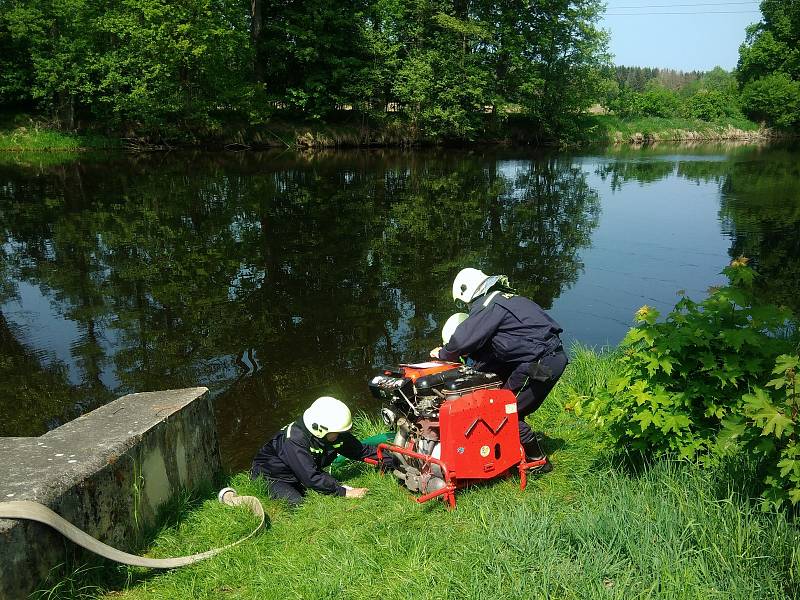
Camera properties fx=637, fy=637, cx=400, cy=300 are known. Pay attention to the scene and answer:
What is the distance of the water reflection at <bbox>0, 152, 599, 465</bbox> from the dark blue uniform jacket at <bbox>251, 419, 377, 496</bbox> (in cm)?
94

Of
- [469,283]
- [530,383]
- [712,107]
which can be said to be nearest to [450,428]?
[530,383]

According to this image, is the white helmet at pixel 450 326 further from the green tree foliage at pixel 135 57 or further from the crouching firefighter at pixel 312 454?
the green tree foliage at pixel 135 57

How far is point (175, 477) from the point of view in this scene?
4883mm

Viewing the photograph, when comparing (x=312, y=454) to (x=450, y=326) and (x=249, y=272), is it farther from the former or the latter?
(x=249, y=272)

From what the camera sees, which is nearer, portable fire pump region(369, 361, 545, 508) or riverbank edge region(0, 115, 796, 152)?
portable fire pump region(369, 361, 545, 508)

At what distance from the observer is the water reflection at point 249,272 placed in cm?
810

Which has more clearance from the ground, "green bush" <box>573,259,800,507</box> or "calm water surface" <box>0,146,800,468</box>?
"green bush" <box>573,259,800,507</box>

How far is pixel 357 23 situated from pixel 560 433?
38.8 metres

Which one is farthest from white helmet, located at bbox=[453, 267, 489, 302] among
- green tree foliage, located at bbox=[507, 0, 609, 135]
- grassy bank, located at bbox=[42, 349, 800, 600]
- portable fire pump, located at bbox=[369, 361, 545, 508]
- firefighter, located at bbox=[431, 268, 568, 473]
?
green tree foliage, located at bbox=[507, 0, 609, 135]

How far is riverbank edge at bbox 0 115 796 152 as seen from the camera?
35375mm

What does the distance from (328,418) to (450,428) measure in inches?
41.8

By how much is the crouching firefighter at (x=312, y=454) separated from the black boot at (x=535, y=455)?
1327 millimetres

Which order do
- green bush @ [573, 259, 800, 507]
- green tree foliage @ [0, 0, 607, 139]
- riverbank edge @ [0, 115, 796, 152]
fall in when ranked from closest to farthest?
1. green bush @ [573, 259, 800, 507]
2. green tree foliage @ [0, 0, 607, 139]
3. riverbank edge @ [0, 115, 796, 152]

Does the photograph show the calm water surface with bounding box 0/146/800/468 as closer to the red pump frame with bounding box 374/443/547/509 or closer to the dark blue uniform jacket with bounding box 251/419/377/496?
the dark blue uniform jacket with bounding box 251/419/377/496
